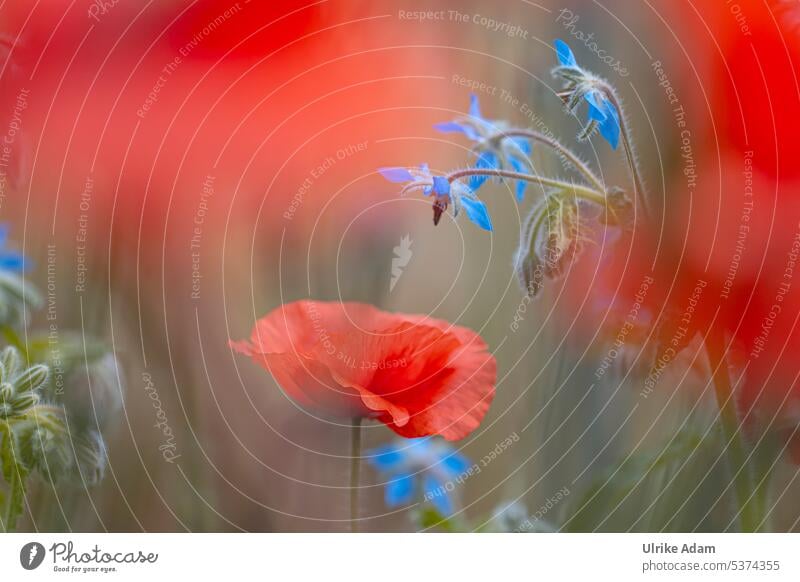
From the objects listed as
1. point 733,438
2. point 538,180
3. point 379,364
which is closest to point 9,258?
point 379,364

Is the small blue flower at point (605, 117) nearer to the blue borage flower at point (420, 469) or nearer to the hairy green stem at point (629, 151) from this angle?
the hairy green stem at point (629, 151)

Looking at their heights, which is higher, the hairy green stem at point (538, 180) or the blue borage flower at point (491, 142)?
A: the blue borage flower at point (491, 142)

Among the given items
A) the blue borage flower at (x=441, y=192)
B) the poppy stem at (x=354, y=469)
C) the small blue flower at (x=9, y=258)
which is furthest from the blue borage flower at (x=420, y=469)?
the small blue flower at (x=9, y=258)

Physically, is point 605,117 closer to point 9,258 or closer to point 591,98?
→ point 591,98

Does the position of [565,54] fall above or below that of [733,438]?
above

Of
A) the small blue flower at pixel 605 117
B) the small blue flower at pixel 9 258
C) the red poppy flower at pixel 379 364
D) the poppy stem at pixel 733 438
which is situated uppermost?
the small blue flower at pixel 605 117
